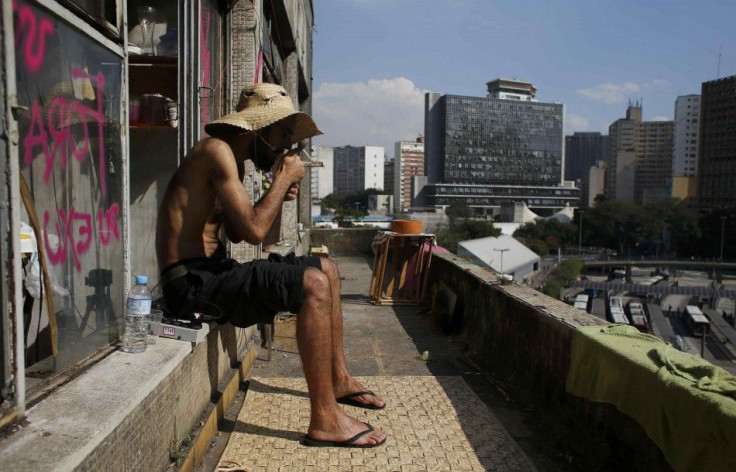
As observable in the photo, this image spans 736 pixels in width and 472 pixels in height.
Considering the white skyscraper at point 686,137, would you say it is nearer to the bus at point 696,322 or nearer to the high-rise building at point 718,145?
the high-rise building at point 718,145

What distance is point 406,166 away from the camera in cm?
16200

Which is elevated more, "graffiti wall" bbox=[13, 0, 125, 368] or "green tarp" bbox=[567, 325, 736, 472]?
"graffiti wall" bbox=[13, 0, 125, 368]

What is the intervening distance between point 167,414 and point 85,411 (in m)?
0.64

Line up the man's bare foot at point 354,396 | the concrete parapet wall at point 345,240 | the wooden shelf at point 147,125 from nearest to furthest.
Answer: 1. the man's bare foot at point 354,396
2. the wooden shelf at point 147,125
3. the concrete parapet wall at point 345,240

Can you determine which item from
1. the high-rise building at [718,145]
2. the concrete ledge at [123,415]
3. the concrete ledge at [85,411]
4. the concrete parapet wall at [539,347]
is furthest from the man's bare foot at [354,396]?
the high-rise building at [718,145]

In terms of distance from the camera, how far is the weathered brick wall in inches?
79.5

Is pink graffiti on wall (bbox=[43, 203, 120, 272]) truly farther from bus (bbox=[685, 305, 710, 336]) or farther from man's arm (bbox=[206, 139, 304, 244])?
bus (bbox=[685, 305, 710, 336])

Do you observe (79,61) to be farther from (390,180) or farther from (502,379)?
(390,180)

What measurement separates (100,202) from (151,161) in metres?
1.81

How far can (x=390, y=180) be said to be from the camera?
576 feet

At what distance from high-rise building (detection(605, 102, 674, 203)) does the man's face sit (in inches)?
5681

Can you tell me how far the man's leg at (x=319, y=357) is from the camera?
3.12 meters

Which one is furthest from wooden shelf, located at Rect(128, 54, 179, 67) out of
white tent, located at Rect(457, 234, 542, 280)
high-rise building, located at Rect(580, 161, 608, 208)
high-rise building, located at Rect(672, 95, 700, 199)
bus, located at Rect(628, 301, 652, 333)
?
high-rise building, located at Rect(580, 161, 608, 208)

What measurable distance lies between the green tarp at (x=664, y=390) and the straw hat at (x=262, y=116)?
6.70 feet
